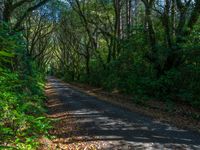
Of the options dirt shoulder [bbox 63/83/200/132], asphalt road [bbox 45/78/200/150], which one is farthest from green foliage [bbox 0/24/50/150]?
dirt shoulder [bbox 63/83/200/132]

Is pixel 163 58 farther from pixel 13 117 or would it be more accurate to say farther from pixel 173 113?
pixel 13 117

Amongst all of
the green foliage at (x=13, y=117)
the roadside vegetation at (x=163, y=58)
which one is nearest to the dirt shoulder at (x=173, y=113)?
the roadside vegetation at (x=163, y=58)

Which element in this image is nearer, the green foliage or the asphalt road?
the green foliage

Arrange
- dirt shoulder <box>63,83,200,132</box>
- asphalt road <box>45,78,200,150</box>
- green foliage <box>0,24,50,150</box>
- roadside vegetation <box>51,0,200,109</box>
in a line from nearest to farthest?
green foliage <box>0,24,50,150</box> → asphalt road <box>45,78,200,150</box> → dirt shoulder <box>63,83,200,132</box> → roadside vegetation <box>51,0,200,109</box>

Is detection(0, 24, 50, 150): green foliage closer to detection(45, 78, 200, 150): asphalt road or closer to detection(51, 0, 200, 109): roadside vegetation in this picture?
detection(45, 78, 200, 150): asphalt road

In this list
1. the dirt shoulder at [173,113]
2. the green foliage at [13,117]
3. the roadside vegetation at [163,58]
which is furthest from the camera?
the roadside vegetation at [163,58]

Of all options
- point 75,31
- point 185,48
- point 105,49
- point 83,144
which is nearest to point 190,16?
Answer: point 185,48

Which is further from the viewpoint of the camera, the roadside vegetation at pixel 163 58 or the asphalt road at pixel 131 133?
the roadside vegetation at pixel 163 58

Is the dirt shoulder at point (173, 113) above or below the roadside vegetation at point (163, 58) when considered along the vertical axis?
below

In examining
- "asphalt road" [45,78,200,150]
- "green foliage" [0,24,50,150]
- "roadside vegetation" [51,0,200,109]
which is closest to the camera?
"green foliage" [0,24,50,150]

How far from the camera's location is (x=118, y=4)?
1288 inches

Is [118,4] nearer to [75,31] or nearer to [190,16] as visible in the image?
[190,16]

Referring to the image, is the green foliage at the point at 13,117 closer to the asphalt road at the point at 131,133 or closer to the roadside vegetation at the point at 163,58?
the asphalt road at the point at 131,133

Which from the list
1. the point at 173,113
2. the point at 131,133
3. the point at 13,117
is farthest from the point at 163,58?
the point at 13,117
